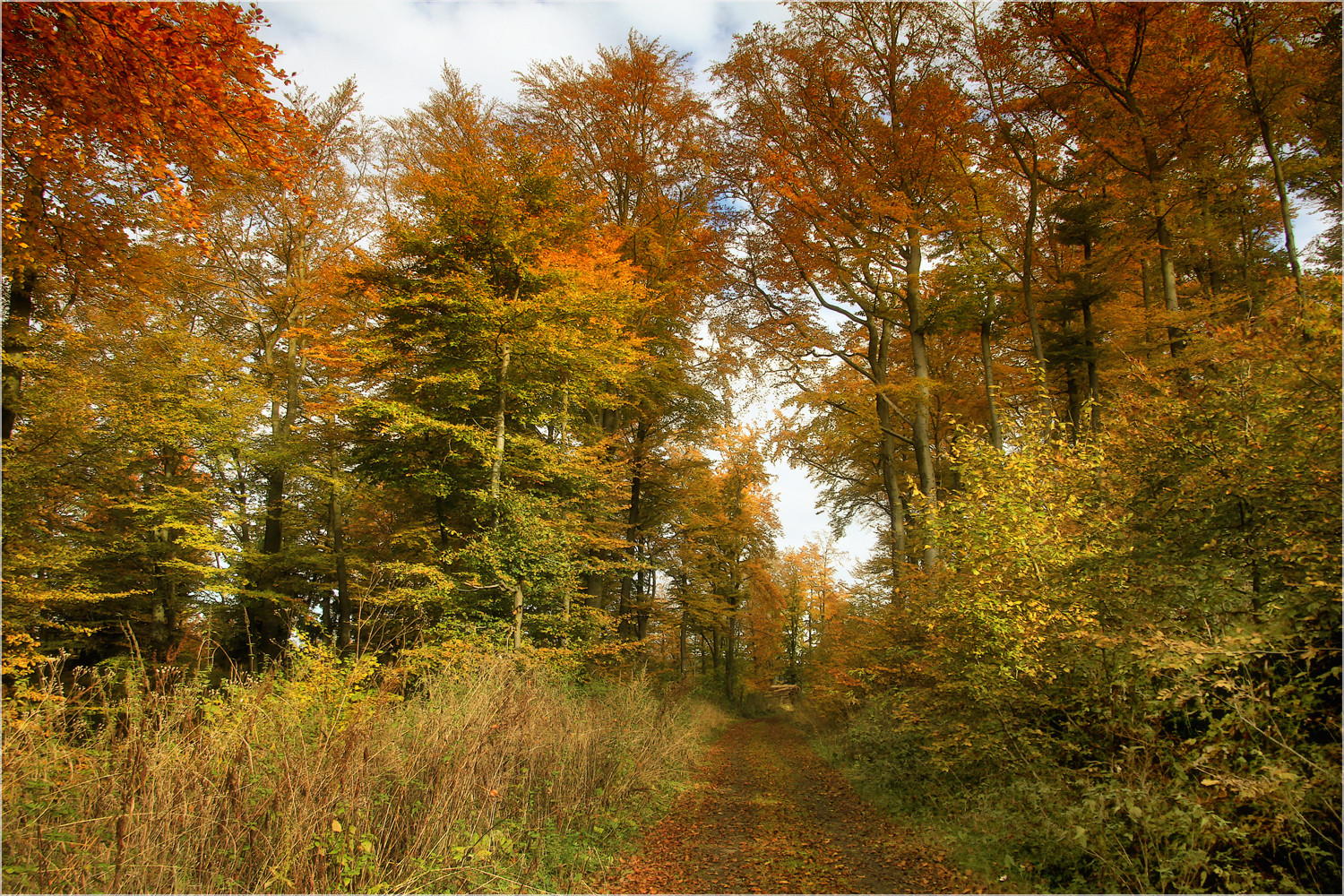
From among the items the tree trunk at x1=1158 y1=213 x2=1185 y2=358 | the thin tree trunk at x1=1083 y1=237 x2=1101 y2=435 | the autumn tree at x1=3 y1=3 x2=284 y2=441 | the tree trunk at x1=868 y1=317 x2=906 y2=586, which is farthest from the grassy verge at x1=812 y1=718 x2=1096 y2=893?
the autumn tree at x1=3 y1=3 x2=284 y2=441

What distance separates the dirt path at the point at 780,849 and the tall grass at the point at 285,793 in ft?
2.76

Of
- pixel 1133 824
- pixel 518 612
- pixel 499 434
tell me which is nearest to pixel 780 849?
pixel 1133 824

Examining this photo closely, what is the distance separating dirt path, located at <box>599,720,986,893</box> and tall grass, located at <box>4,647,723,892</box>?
2.76ft

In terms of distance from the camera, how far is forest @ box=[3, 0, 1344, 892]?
139 inches

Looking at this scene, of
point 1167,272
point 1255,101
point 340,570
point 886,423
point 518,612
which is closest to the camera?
point 1255,101

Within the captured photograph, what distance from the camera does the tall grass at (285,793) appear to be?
288 cm

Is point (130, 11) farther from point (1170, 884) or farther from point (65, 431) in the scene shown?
point (1170, 884)

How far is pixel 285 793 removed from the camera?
324 cm

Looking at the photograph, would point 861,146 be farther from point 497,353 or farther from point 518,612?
point 518,612

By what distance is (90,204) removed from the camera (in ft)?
23.2

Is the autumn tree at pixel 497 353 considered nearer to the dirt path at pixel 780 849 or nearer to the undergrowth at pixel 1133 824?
the dirt path at pixel 780 849

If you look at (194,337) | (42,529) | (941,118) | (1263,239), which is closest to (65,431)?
(42,529)

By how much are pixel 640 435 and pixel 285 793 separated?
1488 centimetres

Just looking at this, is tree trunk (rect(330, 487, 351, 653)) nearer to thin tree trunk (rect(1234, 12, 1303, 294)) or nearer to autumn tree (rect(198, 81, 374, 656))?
A: autumn tree (rect(198, 81, 374, 656))
